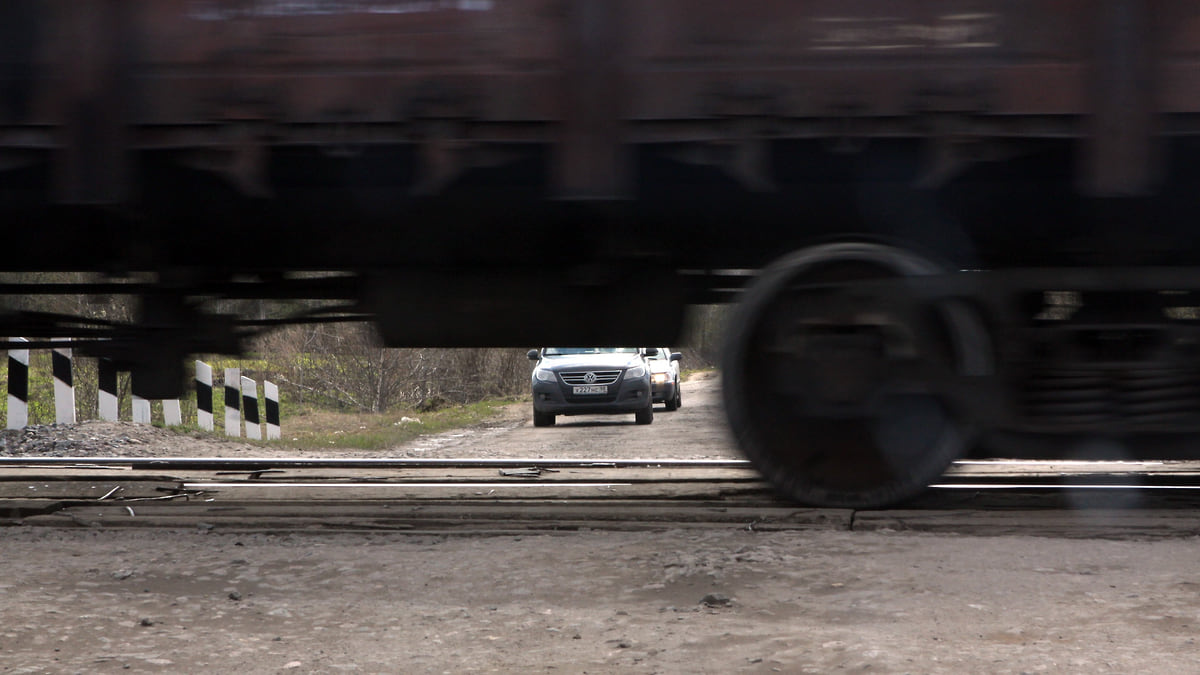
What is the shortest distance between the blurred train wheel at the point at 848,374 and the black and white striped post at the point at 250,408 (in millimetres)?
8861

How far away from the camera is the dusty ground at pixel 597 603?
321 cm

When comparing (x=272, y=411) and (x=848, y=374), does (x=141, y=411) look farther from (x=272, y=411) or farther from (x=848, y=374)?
(x=848, y=374)

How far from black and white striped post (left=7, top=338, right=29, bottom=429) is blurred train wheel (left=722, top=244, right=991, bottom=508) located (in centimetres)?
882

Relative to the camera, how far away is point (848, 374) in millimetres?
5078

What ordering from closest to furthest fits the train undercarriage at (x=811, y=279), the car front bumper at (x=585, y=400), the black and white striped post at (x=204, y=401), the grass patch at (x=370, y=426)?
the train undercarriage at (x=811, y=279) → the grass patch at (x=370, y=426) → the black and white striped post at (x=204, y=401) → the car front bumper at (x=585, y=400)

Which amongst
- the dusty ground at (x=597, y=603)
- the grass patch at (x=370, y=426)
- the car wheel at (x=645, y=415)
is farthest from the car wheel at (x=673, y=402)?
the dusty ground at (x=597, y=603)

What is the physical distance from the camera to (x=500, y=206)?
520cm

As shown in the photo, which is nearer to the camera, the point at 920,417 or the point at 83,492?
the point at 920,417

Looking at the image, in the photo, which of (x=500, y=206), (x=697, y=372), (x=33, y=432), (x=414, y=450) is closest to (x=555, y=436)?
(x=414, y=450)

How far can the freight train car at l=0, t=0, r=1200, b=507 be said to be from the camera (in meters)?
4.66

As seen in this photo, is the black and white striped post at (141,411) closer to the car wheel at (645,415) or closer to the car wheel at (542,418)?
the car wheel at (542,418)

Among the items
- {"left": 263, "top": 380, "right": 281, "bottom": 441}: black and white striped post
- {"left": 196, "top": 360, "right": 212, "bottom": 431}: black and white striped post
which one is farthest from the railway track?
{"left": 263, "top": 380, "right": 281, "bottom": 441}: black and white striped post

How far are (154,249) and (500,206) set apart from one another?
5.99 feet

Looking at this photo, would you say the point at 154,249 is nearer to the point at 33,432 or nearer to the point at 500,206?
the point at 500,206
